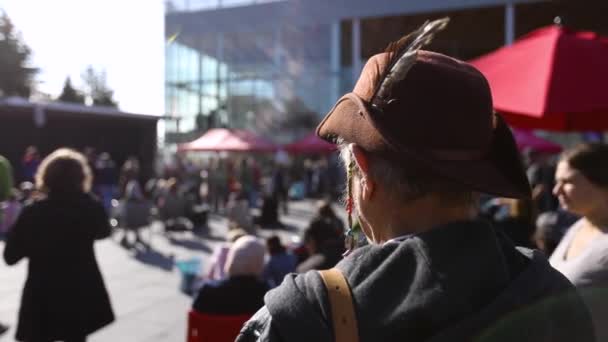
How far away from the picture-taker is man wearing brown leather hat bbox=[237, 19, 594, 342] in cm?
89

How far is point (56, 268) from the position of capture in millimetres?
3061

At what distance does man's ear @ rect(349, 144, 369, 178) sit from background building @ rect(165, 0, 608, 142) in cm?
1900

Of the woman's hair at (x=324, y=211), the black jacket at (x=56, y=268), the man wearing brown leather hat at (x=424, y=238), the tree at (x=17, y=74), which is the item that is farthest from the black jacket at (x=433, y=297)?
the tree at (x=17, y=74)

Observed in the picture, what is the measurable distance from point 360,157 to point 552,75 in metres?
2.13

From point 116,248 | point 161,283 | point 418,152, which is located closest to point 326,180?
point 116,248

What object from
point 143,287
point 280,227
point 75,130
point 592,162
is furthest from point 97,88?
point 592,162

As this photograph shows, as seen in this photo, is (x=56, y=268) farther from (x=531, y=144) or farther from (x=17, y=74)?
(x=17, y=74)

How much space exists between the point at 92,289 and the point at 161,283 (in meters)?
3.82

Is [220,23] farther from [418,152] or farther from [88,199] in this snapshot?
[418,152]

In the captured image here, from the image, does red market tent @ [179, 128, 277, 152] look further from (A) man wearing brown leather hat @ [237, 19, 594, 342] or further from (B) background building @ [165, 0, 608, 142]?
(A) man wearing brown leather hat @ [237, 19, 594, 342]

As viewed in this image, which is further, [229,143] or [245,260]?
[229,143]

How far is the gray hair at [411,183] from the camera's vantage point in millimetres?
1000

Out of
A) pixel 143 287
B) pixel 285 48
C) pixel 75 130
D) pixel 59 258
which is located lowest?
pixel 143 287

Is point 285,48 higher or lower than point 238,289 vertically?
higher
